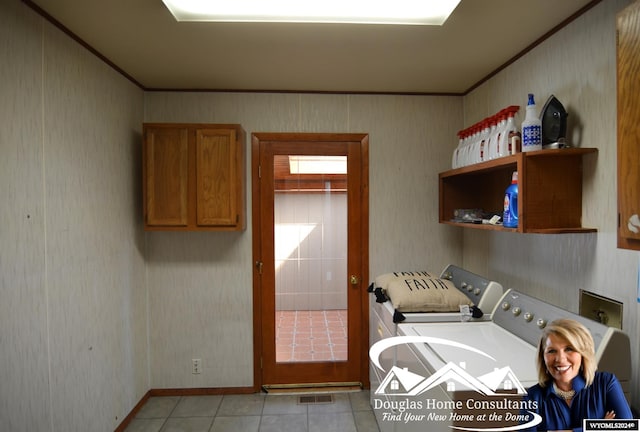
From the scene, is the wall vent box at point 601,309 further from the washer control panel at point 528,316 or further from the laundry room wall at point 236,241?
the laundry room wall at point 236,241

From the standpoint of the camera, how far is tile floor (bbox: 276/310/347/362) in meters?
3.17

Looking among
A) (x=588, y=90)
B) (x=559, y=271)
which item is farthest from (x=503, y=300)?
(x=588, y=90)

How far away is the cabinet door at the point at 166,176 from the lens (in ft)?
9.04

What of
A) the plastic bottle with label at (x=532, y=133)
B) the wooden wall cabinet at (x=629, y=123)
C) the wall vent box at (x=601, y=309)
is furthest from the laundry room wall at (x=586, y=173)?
the wooden wall cabinet at (x=629, y=123)

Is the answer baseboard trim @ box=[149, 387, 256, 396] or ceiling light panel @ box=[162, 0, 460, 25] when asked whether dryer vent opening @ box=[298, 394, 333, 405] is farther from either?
ceiling light panel @ box=[162, 0, 460, 25]

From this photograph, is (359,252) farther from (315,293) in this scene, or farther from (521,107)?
(521,107)

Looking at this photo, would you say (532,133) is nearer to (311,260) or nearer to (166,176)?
(311,260)

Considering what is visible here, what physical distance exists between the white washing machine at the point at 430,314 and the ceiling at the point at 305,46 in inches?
58.2

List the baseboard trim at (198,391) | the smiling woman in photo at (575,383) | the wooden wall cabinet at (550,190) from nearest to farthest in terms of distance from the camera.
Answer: the smiling woman in photo at (575,383), the wooden wall cabinet at (550,190), the baseboard trim at (198,391)

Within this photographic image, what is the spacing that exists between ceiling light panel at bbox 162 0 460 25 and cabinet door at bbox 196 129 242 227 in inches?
38.6

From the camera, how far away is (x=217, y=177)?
278cm

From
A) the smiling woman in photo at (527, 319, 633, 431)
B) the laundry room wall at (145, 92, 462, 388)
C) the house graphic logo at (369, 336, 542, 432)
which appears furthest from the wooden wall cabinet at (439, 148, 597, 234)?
the laundry room wall at (145, 92, 462, 388)

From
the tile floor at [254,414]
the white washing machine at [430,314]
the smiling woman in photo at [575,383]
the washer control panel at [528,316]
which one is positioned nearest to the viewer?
the smiling woman in photo at [575,383]

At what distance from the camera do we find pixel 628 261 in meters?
1.58
